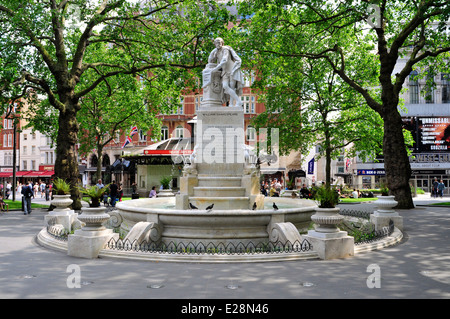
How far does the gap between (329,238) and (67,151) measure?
15.9 metres

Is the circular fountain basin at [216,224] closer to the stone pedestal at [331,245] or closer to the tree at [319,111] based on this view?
the stone pedestal at [331,245]

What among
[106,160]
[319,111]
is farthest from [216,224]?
[106,160]

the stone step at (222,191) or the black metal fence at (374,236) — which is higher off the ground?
the stone step at (222,191)

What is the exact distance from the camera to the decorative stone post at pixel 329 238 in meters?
8.07

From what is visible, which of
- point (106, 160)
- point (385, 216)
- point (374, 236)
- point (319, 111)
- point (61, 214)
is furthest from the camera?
point (106, 160)

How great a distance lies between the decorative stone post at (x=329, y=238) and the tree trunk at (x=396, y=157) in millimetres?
13088

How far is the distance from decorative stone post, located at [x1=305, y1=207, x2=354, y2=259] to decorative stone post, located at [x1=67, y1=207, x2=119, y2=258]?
475cm

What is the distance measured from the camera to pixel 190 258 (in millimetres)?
7832

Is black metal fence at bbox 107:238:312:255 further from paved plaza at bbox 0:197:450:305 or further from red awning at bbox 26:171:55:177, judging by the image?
red awning at bbox 26:171:55:177

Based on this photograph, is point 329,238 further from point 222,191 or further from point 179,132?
point 179,132

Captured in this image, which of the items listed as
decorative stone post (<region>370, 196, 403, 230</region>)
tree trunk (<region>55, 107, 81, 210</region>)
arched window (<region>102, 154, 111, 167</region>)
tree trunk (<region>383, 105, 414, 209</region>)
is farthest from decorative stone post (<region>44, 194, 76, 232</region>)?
arched window (<region>102, 154, 111, 167</region>)

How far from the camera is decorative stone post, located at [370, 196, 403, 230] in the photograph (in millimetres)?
11953

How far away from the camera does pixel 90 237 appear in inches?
330

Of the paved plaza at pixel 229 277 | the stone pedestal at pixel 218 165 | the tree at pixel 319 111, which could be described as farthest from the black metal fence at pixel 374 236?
the tree at pixel 319 111
